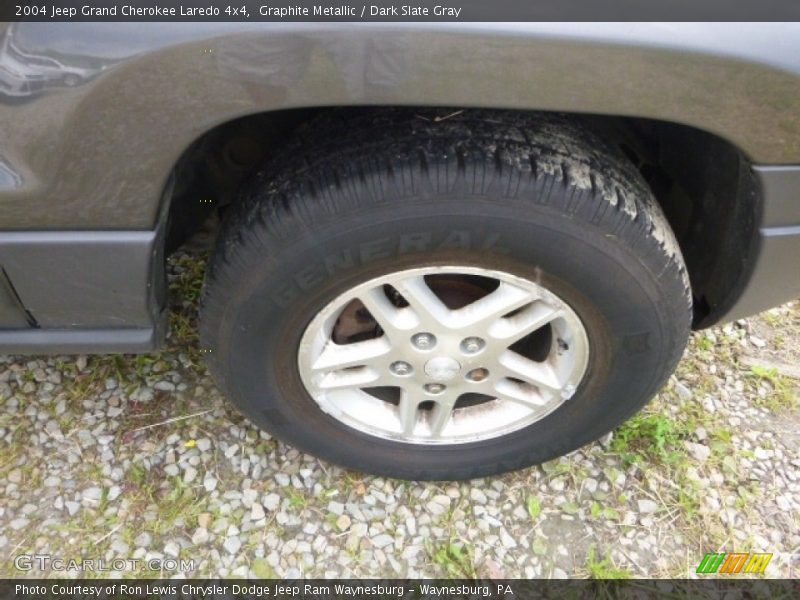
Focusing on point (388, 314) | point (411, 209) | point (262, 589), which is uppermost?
point (411, 209)

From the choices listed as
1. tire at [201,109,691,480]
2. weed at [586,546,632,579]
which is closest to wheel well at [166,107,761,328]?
tire at [201,109,691,480]

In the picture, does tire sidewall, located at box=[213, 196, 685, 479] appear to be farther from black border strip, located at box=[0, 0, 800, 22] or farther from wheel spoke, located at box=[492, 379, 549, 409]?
black border strip, located at box=[0, 0, 800, 22]

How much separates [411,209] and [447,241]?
0.11 metres

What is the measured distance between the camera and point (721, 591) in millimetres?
1871

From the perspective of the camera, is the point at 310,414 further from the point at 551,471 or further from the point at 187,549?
the point at 551,471

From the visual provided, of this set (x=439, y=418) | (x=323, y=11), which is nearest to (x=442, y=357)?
(x=439, y=418)

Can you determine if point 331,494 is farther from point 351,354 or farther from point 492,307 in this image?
point 492,307

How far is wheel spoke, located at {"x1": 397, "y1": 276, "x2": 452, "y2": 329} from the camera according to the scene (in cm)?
155

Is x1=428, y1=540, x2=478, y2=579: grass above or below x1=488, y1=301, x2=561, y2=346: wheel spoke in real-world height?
below

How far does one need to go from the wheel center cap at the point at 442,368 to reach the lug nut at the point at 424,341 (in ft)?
0.14

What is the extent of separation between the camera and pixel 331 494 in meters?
2.01

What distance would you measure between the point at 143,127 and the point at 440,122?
586mm

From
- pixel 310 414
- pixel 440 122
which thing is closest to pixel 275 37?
pixel 440 122

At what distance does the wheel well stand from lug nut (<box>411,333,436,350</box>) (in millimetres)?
549
